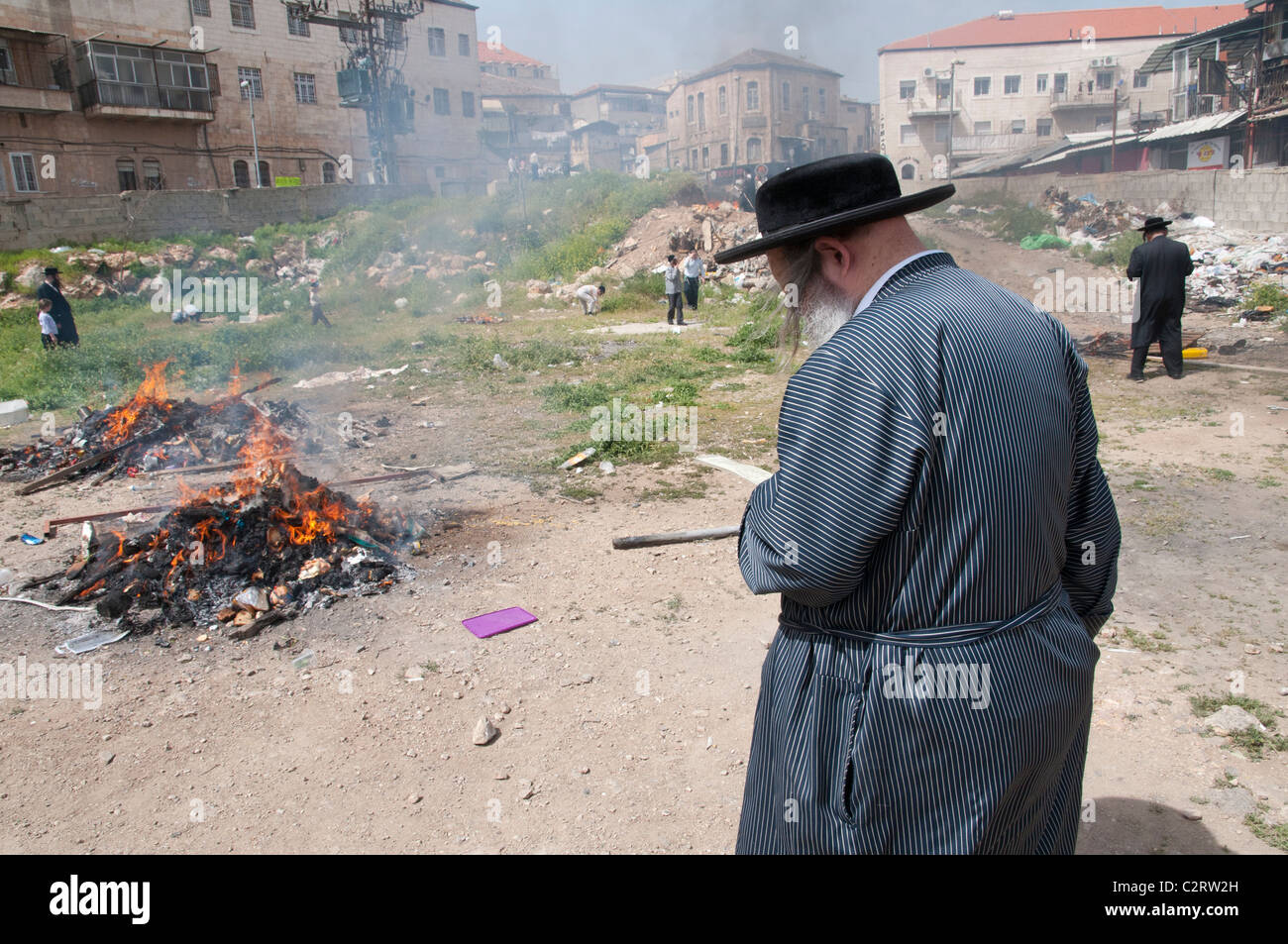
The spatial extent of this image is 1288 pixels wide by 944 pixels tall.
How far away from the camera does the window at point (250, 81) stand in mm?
33688

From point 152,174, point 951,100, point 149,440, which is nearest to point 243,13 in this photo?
point 152,174

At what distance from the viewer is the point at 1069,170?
39.9m

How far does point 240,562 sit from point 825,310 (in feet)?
14.6

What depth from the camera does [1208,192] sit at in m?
20.0

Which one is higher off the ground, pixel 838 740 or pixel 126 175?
pixel 126 175

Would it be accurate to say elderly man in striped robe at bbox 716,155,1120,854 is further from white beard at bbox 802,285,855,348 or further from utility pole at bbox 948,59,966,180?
utility pole at bbox 948,59,966,180

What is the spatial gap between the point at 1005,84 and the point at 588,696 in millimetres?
56883

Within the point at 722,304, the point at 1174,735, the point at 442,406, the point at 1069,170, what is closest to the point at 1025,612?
the point at 1174,735

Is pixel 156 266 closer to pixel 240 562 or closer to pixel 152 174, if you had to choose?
pixel 152 174

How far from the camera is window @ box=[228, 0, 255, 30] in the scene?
33438 millimetres

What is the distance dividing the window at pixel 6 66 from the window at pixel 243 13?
874 cm

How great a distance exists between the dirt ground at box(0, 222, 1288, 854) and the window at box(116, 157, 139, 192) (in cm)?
3101

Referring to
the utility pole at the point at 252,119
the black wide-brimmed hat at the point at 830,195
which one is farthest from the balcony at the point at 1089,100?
the black wide-brimmed hat at the point at 830,195

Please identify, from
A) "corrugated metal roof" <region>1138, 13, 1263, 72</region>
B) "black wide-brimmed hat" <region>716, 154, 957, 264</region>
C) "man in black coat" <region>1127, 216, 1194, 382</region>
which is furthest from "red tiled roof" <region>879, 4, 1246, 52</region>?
"black wide-brimmed hat" <region>716, 154, 957, 264</region>
